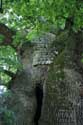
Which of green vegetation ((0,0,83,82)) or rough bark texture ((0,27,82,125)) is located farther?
rough bark texture ((0,27,82,125))

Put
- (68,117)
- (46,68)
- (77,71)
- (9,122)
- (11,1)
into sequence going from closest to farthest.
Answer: (11,1)
(9,122)
(68,117)
(77,71)
(46,68)

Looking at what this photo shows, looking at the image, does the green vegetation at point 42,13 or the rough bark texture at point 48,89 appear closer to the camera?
the green vegetation at point 42,13

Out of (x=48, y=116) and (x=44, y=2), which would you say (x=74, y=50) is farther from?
(x=44, y=2)

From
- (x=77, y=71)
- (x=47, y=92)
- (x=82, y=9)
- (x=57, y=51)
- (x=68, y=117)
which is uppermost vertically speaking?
(x=82, y=9)

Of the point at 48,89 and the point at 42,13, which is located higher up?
the point at 42,13

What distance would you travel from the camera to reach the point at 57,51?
593 centimetres

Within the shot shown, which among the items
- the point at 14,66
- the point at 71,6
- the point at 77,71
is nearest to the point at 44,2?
the point at 71,6

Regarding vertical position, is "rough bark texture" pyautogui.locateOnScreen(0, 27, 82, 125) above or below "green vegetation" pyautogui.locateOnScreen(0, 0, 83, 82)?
below

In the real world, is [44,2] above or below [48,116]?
above

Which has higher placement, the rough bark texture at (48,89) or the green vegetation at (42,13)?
the green vegetation at (42,13)

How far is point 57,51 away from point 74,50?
0.45 meters

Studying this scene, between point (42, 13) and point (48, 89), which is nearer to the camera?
point (42, 13)

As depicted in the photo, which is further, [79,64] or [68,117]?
[79,64]

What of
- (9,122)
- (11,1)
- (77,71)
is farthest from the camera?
(77,71)
